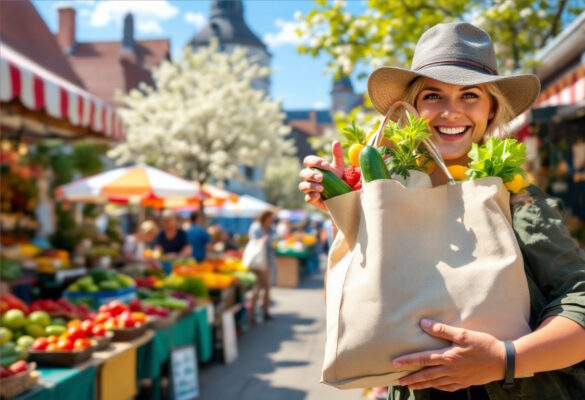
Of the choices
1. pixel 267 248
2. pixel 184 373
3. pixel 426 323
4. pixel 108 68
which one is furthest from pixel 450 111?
pixel 108 68

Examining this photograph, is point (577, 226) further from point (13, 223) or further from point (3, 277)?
point (13, 223)

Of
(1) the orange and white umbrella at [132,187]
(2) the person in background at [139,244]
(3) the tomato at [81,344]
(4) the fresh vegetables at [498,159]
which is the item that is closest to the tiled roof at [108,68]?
(2) the person in background at [139,244]

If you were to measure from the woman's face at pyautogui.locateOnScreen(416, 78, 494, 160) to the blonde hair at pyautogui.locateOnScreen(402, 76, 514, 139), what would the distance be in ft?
0.20

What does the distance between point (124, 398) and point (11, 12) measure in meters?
15.1

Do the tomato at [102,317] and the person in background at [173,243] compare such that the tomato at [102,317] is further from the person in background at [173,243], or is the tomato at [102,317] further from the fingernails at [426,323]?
the person in background at [173,243]

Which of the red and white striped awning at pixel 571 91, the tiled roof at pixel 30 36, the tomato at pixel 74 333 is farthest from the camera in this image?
the tiled roof at pixel 30 36

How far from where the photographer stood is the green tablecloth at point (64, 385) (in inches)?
133

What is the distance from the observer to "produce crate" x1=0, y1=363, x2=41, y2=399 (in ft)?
10.3

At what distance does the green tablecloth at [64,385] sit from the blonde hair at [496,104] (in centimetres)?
273

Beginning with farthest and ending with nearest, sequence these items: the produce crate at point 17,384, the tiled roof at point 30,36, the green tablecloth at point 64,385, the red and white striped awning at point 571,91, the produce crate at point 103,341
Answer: the tiled roof at point 30,36 < the red and white striped awning at point 571,91 < the produce crate at point 103,341 < the green tablecloth at point 64,385 < the produce crate at point 17,384

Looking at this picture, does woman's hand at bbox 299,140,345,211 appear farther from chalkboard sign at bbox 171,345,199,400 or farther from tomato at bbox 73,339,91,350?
chalkboard sign at bbox 171,345,199,400

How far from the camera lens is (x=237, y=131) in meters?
23.3

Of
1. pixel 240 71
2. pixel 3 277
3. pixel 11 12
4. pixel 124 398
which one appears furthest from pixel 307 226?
pixel 124 398

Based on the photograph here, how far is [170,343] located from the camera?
5801 mm
